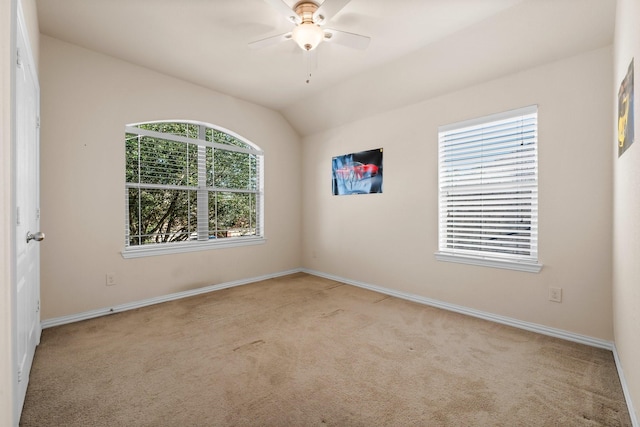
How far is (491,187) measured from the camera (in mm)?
3033

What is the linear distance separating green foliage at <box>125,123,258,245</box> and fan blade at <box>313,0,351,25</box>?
2.44 meters

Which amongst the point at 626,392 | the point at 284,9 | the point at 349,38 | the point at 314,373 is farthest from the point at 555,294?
the point at 284,9

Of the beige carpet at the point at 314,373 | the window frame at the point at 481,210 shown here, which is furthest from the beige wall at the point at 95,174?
the window frame at the point at 481,210

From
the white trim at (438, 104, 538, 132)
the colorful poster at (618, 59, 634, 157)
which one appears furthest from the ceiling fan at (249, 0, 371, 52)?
the colorful poster at (618, 59, 634, 157)

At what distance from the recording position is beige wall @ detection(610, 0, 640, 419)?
4.81 ft

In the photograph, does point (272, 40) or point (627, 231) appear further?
point (272, 40)

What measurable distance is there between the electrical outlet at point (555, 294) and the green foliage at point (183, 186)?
12.5 ft

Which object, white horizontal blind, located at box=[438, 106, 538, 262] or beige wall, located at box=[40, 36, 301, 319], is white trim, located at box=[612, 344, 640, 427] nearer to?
white horizontal blind, located at box=[438, 106, 538, 262]

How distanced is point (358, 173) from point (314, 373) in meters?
2.87

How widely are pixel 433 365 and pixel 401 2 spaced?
9.23 ft

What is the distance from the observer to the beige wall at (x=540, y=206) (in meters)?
2.42

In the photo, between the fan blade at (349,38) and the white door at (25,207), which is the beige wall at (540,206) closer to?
the fan blade at (349,38)

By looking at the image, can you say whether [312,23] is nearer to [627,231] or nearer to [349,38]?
[349,38]

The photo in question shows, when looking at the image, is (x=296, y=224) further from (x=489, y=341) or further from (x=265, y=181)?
(x=489, y=341)
